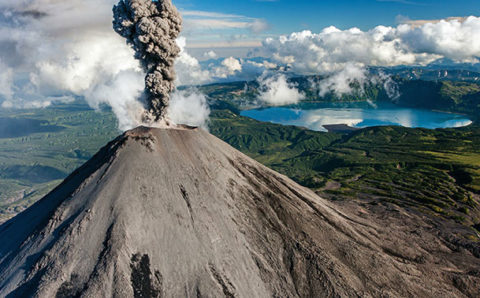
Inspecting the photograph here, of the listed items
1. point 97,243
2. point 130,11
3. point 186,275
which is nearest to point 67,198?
point 97,243

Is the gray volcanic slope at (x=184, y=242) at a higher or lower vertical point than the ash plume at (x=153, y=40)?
lower

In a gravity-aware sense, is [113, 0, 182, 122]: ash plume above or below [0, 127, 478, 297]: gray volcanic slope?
above

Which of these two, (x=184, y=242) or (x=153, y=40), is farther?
(x=153, y=40)

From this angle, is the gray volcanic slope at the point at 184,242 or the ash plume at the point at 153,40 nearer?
the gray volcanic slope at the point at 184,242

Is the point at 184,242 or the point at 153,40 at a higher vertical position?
the point at 153,40
